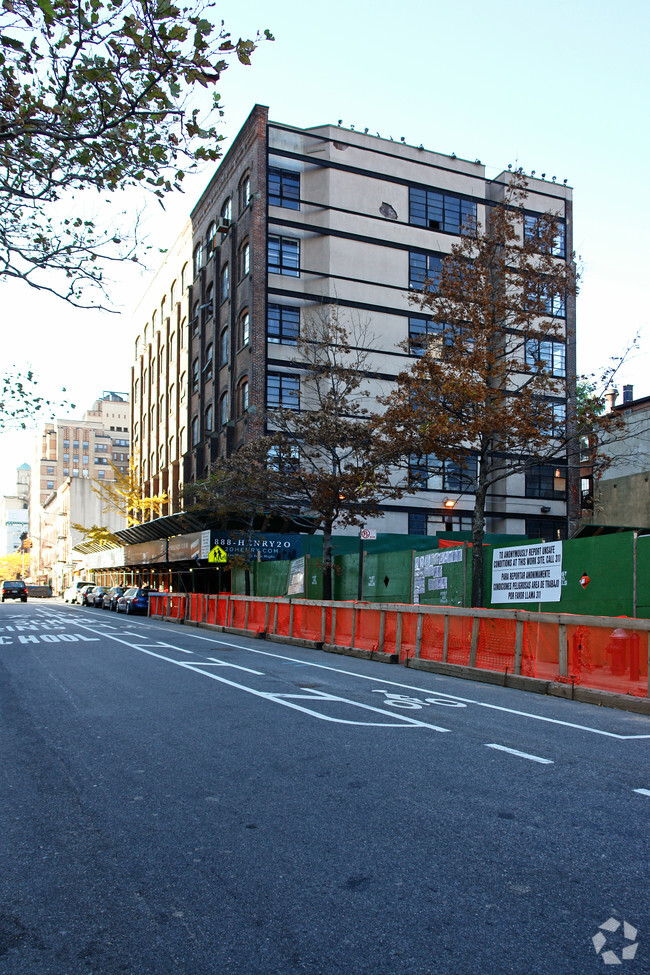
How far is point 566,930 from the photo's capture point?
3.59 metres

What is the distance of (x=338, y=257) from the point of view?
1645 inches

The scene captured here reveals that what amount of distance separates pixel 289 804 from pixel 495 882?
69.5 inches

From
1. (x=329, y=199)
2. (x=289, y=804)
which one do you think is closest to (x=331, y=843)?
(x=289, y=804)

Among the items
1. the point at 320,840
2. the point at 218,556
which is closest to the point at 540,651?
the point at 320,840

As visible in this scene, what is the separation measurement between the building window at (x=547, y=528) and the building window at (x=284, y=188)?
70.3 ft

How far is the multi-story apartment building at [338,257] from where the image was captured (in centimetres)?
4103

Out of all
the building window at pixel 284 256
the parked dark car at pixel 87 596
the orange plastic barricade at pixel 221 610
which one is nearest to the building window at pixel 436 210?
the building window at pixel 284 256

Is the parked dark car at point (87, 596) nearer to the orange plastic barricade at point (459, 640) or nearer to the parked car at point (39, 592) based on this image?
the parked car at point (39, 592)

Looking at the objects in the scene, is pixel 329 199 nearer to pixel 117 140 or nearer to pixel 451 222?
pixel 451 222

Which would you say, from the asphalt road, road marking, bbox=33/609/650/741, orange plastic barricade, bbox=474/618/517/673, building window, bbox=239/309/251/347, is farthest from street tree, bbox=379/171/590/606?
building window, bbox=239/309/251/347

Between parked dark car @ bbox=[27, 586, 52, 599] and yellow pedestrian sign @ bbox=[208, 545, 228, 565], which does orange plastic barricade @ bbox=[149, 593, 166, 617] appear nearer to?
yellow pedestrian sign @ bbox=[208, 545, 228, 565]

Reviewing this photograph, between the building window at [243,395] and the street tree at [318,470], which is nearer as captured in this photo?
the street tree at [318,470]

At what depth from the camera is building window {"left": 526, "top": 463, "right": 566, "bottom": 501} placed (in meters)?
43.9

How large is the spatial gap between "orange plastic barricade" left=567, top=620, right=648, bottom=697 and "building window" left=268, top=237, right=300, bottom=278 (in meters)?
32.9
